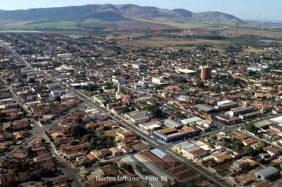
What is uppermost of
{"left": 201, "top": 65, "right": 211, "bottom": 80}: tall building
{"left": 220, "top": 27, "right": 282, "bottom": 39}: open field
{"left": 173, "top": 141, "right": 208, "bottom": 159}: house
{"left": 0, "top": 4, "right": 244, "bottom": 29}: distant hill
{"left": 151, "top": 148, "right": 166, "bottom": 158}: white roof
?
{"left": 0, "top": 4, "right": 244, "bottom": 29}: distant hill

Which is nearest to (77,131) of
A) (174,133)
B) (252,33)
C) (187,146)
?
(174,133)

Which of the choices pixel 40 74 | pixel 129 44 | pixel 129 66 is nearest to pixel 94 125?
pixel 40 74

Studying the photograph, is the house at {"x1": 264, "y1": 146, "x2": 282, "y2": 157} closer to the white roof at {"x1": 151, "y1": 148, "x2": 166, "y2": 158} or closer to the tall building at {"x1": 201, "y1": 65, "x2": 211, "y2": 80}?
the white roof at {"x1": 151, "y1": 148, "x2": 166, "y2": 158}

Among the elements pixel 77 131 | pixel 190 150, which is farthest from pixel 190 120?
pixel 77 131

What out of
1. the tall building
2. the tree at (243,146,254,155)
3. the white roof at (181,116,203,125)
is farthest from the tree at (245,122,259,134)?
the tall building

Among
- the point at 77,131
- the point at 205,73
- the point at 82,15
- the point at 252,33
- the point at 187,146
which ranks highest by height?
the point at 82,15

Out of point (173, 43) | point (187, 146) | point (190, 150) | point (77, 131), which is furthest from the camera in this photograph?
point (173, 43)

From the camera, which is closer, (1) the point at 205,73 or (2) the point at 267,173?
(2) the point at 267,173

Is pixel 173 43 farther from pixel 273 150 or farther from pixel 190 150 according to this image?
pixel 190 150

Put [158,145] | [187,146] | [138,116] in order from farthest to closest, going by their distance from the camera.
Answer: [138,116] < [158,145] < [187,146]

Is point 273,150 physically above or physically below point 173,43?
below

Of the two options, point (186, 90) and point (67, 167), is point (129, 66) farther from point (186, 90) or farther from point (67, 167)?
point (67, 167)
